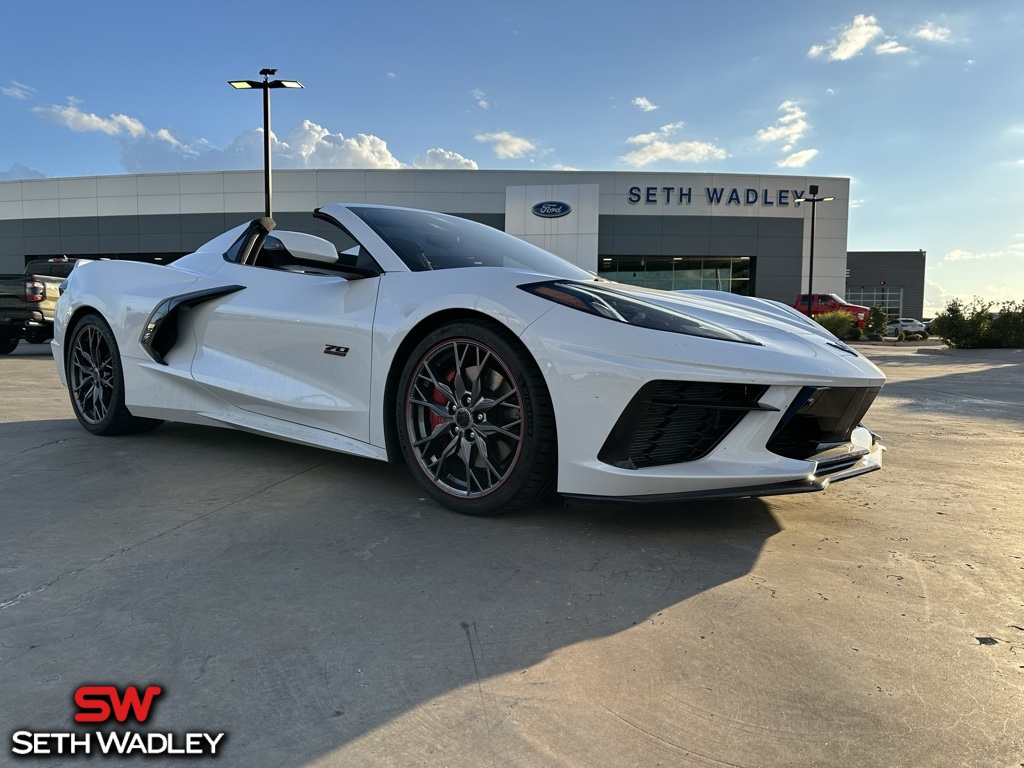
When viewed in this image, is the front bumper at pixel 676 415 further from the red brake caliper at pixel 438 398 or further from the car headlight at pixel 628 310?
the red brake caliper at pixel 438 398

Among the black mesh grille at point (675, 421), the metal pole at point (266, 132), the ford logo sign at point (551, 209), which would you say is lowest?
the black mesh grille at point (675, 421)

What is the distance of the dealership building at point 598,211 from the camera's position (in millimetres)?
29000

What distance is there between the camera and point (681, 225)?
96.3 feet

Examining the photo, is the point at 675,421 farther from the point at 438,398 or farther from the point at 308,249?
the point at 308,249

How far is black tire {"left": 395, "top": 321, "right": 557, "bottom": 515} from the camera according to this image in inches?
92.2

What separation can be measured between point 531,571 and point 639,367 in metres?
0.75

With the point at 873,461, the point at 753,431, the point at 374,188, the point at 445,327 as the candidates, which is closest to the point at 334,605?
the point at 445,327

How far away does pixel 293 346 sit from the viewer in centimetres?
304

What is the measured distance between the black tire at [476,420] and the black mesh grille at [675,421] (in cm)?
27

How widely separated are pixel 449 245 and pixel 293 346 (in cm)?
87

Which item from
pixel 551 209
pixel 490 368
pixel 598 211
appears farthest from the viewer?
pixel 598 211

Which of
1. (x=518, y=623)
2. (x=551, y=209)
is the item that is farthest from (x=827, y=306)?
(x=518, y=623)

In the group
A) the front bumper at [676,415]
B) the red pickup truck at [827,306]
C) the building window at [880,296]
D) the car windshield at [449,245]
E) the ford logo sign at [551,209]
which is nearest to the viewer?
the front bumper at [676,415]

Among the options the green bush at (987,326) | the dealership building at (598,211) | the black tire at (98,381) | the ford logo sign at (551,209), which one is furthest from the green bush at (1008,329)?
the black tire at (98,381)
